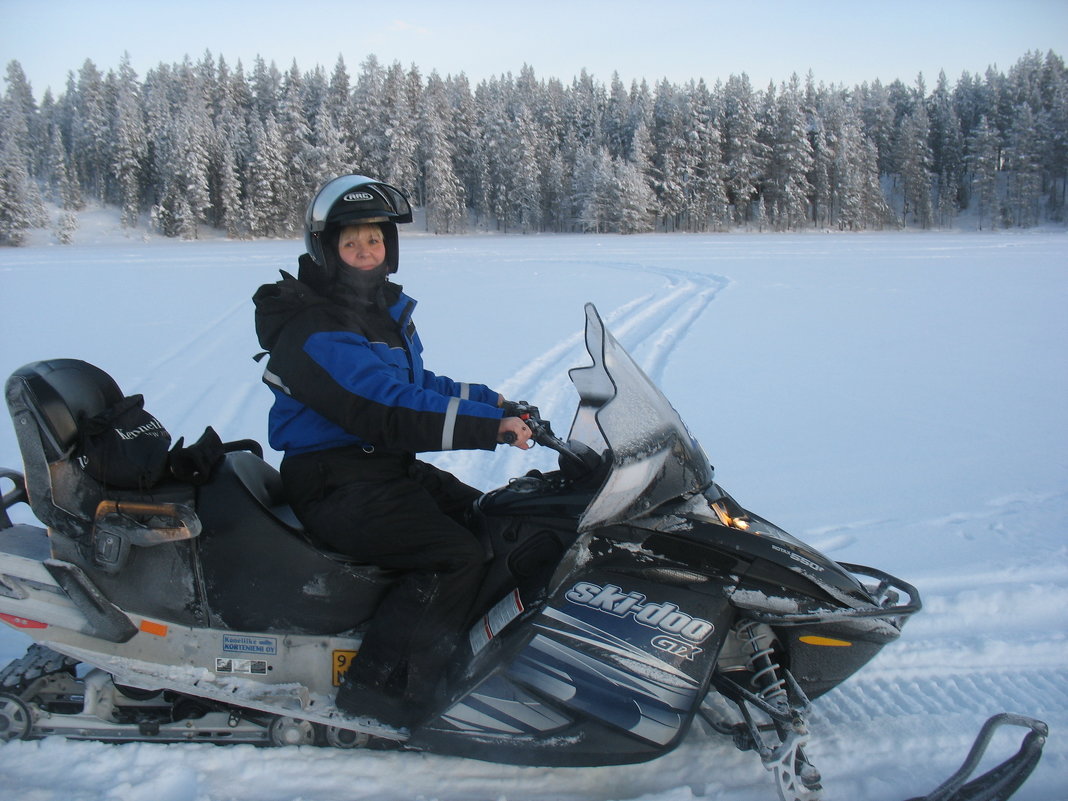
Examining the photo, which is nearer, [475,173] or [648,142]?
[648,142]

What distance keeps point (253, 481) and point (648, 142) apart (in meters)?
58.4

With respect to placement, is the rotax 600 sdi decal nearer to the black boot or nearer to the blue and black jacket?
the blue and black jacket

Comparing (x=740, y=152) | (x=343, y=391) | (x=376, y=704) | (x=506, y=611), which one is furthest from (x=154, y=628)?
(x=740, y=152)

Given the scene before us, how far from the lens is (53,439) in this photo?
2379 mm

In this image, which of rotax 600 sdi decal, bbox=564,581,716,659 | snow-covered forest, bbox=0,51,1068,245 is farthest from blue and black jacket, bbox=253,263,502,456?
snow-covered forest, bbox=0,51,1068,245

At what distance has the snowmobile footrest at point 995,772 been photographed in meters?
2.25

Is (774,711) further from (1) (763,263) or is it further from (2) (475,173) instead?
(2) (475,173)

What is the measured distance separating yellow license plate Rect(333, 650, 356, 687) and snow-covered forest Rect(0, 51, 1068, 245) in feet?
171

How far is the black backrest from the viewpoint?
93.4 inches

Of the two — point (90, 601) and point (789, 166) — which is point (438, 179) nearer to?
point (789, 166)

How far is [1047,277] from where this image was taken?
16125mm

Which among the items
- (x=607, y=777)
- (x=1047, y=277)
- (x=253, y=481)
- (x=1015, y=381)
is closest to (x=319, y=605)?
(x=253, y=481)

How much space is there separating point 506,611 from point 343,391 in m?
0.87

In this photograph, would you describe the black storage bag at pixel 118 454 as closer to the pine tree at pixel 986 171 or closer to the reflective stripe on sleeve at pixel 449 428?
the reflective stripe on sleeve at pixel 449 428
